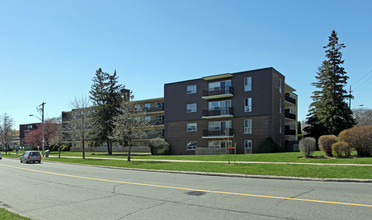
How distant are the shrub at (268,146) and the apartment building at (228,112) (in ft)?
3.89

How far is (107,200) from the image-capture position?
901 centimetres

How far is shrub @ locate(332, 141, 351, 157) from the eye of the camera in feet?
60.7

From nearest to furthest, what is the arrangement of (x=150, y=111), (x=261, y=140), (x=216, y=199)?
(x=216, y=199) → (x=261, y=140) → (x=150, y=111)

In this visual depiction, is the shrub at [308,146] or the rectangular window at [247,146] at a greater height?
the shrub at [308,146]

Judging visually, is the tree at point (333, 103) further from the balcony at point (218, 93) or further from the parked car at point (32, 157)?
the parked car at point (32, 157)

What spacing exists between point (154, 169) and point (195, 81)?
81.5 ft


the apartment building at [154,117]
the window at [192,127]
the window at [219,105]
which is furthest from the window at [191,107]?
the apartment building at [154,117]

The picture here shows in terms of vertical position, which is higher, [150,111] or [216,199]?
[150,111]

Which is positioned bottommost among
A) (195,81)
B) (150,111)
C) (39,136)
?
(39,136)

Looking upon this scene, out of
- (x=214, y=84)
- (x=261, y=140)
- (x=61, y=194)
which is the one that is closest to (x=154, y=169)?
(x=61, y=194)

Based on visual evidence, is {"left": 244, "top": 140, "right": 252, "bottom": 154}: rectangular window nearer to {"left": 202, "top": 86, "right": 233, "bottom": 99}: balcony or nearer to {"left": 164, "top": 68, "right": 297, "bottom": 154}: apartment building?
{"left": 164, "top": 68, "right": 297, "bottom": 154}: apartment building

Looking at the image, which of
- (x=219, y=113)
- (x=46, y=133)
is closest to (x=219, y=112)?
(x=219, y=113)

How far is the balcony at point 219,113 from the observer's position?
38.7 metres

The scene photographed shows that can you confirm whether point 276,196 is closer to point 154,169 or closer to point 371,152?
point 154,169
